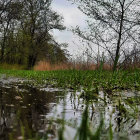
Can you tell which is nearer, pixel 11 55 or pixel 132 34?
pixel 132 34

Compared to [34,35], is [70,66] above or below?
below

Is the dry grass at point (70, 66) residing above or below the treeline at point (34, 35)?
below

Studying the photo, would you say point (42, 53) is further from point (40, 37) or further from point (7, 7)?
point (7, 7)

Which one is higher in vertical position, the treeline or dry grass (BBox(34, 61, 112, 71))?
the treeline

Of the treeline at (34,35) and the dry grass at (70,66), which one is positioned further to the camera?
the treeline at (34,35)

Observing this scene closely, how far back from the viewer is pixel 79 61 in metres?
8.23

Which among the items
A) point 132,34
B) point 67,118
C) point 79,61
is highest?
point 132,34

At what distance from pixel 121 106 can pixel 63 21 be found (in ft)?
109

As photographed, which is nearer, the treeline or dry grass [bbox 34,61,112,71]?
dry grass [bbox 34,61,112,71]

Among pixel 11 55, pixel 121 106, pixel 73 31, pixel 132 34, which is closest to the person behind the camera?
pixel 121 106

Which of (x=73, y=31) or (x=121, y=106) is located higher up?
(x=73, y=31)

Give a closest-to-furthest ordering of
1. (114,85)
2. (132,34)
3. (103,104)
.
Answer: (103,104) < (114,85) < (132,34)

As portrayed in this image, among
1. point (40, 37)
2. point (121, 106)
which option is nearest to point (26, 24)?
point (40, 37)

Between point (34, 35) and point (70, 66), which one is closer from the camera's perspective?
point (70, 66)
